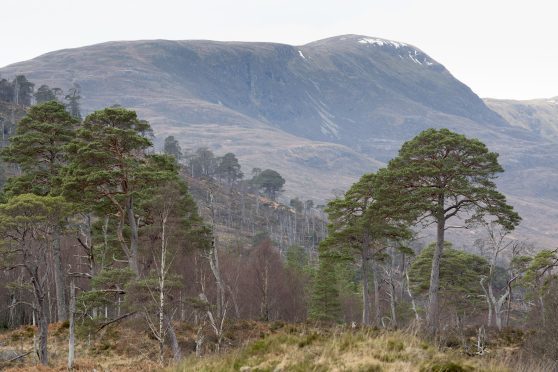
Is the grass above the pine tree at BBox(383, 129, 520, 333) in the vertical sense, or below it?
below

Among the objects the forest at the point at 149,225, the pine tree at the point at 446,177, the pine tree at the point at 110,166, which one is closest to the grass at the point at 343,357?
the forest at the point at 149,225

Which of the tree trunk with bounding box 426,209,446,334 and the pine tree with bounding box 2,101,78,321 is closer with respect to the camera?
the pine tree with bounding box 2,101,78,321

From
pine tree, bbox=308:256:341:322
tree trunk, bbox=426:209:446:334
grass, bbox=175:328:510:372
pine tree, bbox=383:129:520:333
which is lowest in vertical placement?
pine tree, bbox=308:256:341:322

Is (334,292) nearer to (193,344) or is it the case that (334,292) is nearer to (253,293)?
(253,293)

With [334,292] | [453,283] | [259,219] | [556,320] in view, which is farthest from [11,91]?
[556,320]

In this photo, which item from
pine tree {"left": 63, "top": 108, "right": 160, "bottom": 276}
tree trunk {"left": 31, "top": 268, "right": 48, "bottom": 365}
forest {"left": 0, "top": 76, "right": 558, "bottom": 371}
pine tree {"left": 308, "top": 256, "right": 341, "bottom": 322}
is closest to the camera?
tree trunk {"left": 31, "top": 268, "right": 48, "bottom": 365}

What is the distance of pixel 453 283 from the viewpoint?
129ft

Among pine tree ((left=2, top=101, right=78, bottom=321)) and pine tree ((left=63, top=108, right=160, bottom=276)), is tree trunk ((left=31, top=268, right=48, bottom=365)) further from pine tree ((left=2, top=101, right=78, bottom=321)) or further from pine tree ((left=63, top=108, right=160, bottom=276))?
pine tree ((left=2, top=101, right=78, bottom=321))

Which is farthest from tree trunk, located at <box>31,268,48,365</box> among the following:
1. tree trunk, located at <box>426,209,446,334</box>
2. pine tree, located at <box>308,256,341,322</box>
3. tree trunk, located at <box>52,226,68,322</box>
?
pine tree, located at <box>308,256,341,322</box>

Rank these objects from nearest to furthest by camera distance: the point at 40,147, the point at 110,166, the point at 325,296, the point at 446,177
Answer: the point at 110,166 → the point at 446,177 → the point at 40,147 → the point at 325,296

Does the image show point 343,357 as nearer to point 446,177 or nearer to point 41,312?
point 41,312

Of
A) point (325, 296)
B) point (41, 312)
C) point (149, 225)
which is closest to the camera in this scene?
point (41, 312)

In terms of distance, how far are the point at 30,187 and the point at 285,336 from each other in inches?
785

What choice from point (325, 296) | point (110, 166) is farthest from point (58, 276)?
point (325, 296)
